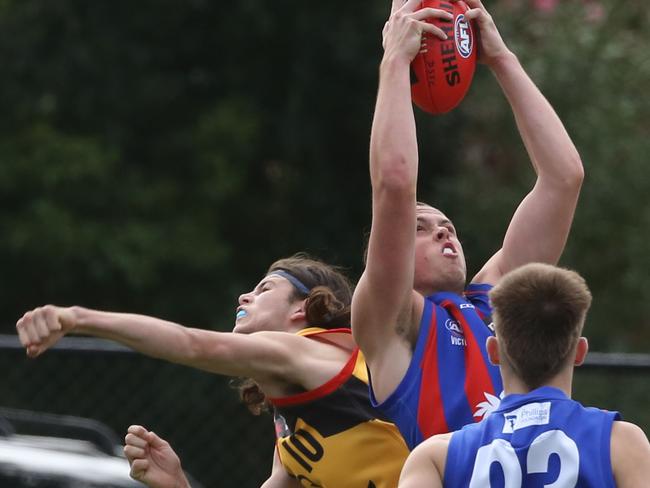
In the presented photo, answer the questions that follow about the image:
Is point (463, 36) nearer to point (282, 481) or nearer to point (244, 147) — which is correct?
point (282, 481)

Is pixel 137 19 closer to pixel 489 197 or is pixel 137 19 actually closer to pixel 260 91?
pixel 260 91

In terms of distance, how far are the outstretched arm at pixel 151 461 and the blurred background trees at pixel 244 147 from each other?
20.7ft

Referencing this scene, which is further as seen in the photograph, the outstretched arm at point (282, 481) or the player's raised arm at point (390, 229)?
the outstretched arm at point (282, 481)

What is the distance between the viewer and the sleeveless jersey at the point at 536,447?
8.86 ft

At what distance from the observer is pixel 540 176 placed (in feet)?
12.3

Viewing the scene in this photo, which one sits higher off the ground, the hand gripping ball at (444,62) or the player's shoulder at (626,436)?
the hand gripping ball at (444,62)

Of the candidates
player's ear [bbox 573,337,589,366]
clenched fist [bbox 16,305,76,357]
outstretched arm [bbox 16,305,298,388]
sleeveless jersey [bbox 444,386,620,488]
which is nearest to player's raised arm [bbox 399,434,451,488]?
sleeveless jersey [bbox 444,386,620,488]

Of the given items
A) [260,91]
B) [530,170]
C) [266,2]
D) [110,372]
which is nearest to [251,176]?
[260,91]

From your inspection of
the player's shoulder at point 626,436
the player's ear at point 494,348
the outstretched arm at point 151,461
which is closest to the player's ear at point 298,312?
the outstretched arm at point 151,461

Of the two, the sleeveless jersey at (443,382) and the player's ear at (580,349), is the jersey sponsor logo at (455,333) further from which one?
the player's ear at (580,349)

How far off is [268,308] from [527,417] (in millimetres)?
1317

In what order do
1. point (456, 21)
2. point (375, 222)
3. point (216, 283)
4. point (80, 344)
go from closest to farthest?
point (375, 222) → point (456, 21) → point (80, 344) → point (216, 283)

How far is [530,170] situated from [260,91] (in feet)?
7.68

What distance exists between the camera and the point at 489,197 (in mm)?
10805
